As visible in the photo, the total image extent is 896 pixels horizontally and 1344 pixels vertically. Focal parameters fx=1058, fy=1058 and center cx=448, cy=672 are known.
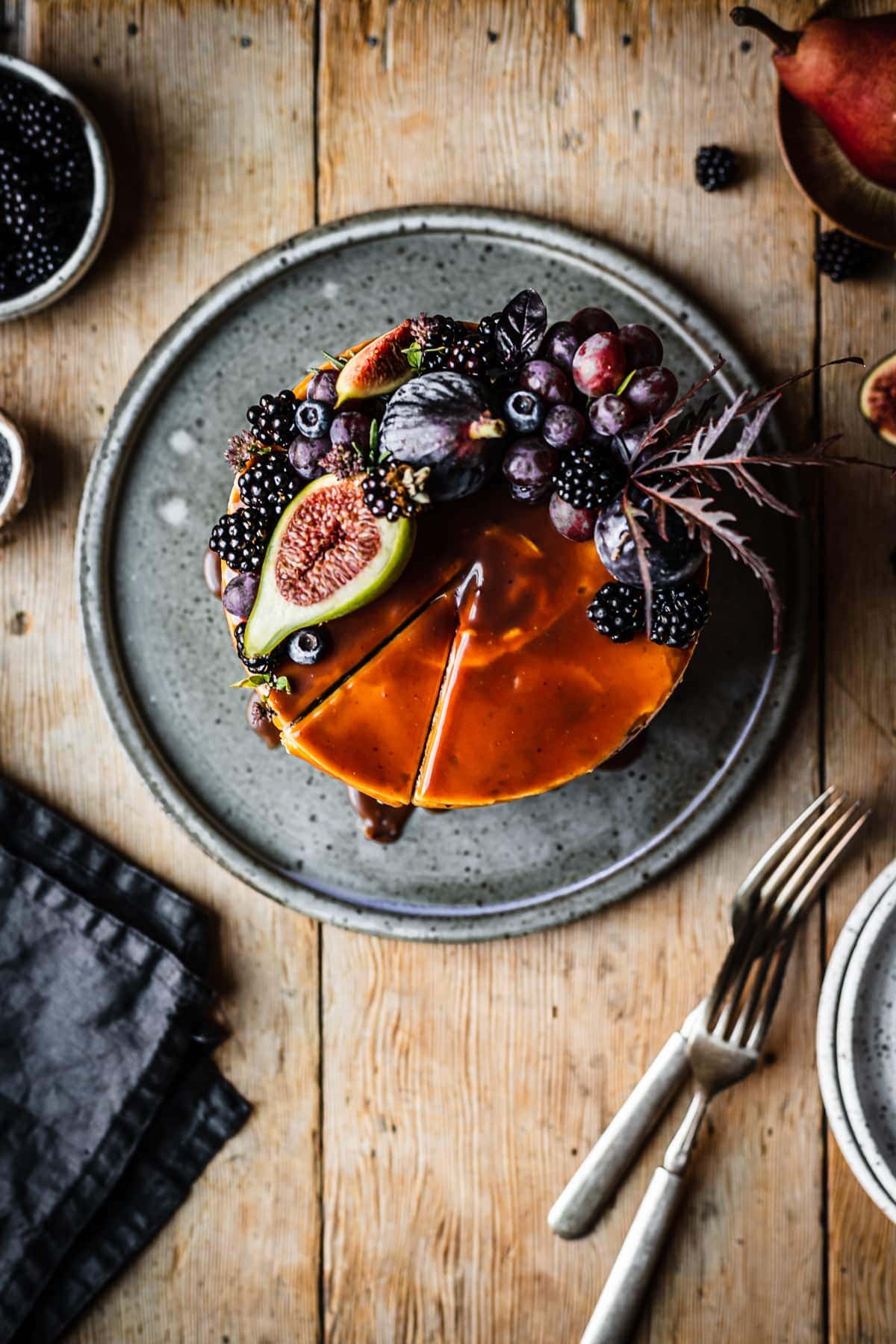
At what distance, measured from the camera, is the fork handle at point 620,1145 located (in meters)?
2.29

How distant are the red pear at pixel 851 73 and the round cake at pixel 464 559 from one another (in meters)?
0.83

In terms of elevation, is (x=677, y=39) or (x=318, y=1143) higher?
(x=677, y=39)

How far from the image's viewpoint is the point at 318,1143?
7.85 feet

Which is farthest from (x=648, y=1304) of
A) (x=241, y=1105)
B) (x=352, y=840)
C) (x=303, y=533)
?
(x=303, y=533)

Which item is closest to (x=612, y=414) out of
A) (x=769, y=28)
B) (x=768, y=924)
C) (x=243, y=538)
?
(x=243, y=538)

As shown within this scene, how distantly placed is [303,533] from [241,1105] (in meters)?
1.36

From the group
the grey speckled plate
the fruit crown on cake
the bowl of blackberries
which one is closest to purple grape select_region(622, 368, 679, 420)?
the fruit crown on cake

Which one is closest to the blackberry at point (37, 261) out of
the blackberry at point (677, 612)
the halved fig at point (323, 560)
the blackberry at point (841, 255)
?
the halved fig at point (323, 560)

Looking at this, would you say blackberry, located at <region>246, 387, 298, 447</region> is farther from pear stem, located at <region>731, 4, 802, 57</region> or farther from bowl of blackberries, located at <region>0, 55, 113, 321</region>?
pear stem, located at <region>731, 4, 802, 57</region>

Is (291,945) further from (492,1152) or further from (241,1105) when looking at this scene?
(492,1152)

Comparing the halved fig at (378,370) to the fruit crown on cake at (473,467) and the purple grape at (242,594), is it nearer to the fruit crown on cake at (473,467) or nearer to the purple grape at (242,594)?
the fruit crown on cake at (473,467)

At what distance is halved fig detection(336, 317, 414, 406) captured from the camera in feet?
5.98

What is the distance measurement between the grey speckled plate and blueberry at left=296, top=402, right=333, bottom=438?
584mm

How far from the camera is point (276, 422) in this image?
1.87 metres
